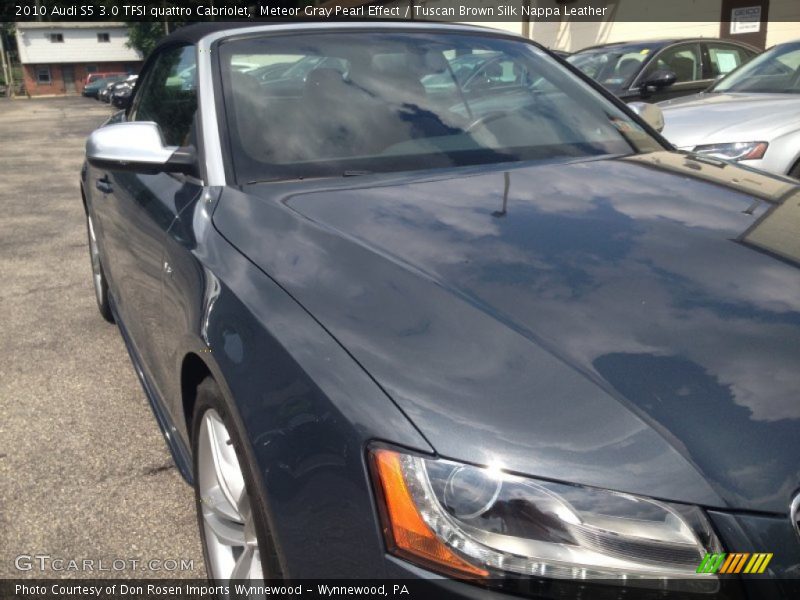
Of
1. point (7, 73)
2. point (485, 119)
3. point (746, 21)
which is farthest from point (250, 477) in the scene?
point (7, 73)

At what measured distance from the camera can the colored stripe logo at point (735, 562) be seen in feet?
3.80

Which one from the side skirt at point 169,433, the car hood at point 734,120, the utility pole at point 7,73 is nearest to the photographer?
the side skirt at point 169,433

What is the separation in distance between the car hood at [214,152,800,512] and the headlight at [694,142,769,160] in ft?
9.59

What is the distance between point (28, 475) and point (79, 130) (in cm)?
2033

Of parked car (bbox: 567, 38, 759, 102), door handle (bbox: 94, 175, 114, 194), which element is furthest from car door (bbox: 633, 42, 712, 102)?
door handle (bbox: 94, 175, 114, 194)

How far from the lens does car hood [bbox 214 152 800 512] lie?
1.24 metres

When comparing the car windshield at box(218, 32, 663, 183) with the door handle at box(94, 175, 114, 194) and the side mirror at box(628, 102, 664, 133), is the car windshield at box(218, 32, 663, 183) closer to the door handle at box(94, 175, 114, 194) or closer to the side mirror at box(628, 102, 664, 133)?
the side mirror at box(628, 102, 664, 133)

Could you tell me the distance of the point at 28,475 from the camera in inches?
116

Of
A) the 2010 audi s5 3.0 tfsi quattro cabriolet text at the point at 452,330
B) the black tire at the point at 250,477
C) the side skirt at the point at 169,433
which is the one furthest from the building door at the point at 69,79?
the black tire at the point at 250,477

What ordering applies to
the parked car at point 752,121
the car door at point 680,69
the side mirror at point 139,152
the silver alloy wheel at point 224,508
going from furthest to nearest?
1. the car door at point 680,69
2. the parked car at point 752,121
3. the side mirror at point 139,152
4. the silver alloy wheel at point 224,508

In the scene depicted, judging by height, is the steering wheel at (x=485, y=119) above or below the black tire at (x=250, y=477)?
above

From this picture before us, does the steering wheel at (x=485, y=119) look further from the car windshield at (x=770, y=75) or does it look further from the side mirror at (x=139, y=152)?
the car windshield at (x=770, y=75)

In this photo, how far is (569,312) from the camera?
1.54 meters

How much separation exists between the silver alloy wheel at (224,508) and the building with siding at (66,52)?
69509 millimetres
